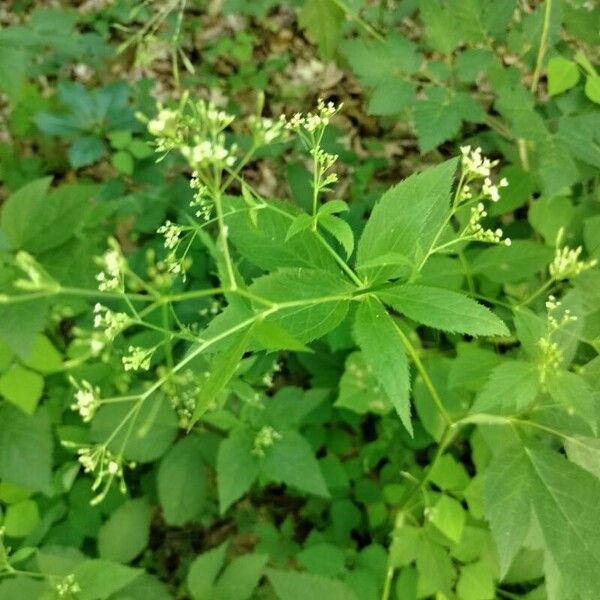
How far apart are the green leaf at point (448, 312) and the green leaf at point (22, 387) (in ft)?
5.00

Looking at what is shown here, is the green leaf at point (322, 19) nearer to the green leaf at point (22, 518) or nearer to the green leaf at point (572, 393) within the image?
the green leaf at point (572, 393)

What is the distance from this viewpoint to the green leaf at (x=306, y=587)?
1.80 metres

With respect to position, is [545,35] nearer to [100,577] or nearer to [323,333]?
[323,333]

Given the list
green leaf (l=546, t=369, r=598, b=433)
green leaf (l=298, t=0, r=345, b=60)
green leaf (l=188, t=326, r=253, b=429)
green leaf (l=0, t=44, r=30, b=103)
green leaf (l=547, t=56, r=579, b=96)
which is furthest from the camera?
green leaf (l=298, t=0, r=345, b=60)

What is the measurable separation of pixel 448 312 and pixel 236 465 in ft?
4.03

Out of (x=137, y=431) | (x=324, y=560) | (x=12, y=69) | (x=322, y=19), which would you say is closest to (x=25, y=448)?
(x=137, y=431)

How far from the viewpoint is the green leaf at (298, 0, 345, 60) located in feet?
8.52

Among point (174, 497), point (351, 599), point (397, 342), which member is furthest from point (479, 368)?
point (174, 497)

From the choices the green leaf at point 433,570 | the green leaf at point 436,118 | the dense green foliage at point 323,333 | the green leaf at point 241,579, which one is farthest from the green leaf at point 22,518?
the green leaf at point 436,118

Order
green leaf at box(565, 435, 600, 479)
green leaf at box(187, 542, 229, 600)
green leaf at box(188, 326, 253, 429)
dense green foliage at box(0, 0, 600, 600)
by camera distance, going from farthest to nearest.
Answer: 1. green leaf at box(187, 542, 229, 600)
2. green leaf at box(565, 435, 600, 479)
3. dense green foliage at box(0, 0, 600, 600)
4. green leaf at box(188, 326, 253, 429)

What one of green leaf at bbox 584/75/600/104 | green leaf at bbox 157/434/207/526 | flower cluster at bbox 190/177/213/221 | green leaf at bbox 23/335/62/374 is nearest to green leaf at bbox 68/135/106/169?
green leaf at bbox 23/335/62/374

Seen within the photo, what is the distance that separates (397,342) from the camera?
121cm

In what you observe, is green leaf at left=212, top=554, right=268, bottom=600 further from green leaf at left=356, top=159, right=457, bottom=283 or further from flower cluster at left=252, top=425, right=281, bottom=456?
green leaf at left=356, top=159, right=457, bottom=283

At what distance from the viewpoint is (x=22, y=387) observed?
2.28m
